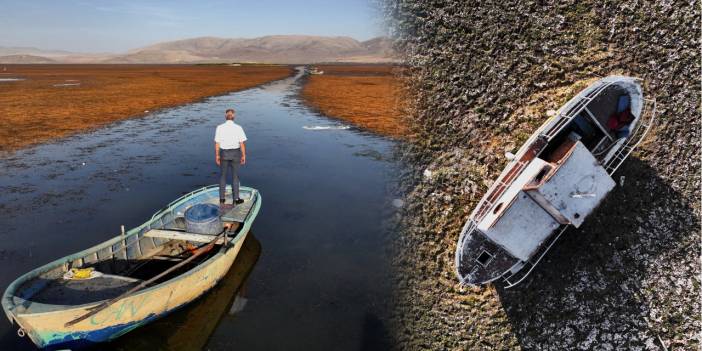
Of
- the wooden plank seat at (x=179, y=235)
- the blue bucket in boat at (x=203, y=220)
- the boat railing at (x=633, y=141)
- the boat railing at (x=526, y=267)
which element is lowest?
the boat railing at (x=526, y=267)

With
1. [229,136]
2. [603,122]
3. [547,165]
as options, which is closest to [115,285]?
[229,136]

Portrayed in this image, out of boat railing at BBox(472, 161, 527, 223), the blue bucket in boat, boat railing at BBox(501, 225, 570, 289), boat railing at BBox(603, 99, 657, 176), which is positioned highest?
boat railing at BBox(603, 99, 657, 176)

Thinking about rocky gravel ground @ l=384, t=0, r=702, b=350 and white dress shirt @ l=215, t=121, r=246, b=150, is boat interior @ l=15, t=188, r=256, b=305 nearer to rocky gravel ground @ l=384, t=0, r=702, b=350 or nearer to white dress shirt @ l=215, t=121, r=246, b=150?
white dress shirt @ l=215, t=121, r=246, b=150

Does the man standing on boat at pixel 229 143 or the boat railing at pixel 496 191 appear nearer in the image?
the boat railing at pixel 496 191

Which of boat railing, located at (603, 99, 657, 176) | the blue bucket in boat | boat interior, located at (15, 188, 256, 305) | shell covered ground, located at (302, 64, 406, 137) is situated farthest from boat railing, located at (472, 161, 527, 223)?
the blue bucket in boat

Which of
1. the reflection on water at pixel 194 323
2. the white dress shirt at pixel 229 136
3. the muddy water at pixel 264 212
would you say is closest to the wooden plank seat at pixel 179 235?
the reflection on water at pixel 194 323

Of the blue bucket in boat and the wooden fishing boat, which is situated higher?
the blue bucket in boat

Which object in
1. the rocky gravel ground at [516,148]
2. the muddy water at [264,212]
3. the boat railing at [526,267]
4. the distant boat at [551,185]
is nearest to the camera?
the distant boat at [551,185]

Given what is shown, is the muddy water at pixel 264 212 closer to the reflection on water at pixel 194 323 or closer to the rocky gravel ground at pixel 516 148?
the reflection on water at pixel 194 323
